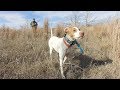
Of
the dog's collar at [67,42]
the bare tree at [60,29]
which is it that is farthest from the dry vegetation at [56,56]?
the dog's collar at [67,42]

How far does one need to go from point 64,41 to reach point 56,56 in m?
0.31

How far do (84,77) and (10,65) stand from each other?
1.25m

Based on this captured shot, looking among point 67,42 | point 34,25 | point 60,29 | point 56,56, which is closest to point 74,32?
point 67,42

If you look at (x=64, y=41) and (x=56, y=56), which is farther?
(x=56, y=56)

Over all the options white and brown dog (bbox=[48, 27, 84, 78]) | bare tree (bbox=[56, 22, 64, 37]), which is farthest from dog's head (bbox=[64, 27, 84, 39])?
bare tree (bbox=[56, 22, 64, 37])

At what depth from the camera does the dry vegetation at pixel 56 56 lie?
15.6 feet

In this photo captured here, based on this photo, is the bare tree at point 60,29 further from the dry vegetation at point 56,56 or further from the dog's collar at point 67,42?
the dog's collar at point 67,42

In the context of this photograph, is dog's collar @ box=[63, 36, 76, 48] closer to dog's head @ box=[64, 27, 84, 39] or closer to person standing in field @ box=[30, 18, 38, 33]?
dog's head @ box=[64, 27, 84, 39]

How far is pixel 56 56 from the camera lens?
4836 mm

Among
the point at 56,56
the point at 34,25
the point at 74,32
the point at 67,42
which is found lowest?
the point at 56,56

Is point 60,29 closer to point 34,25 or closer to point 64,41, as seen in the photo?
point 64,41
